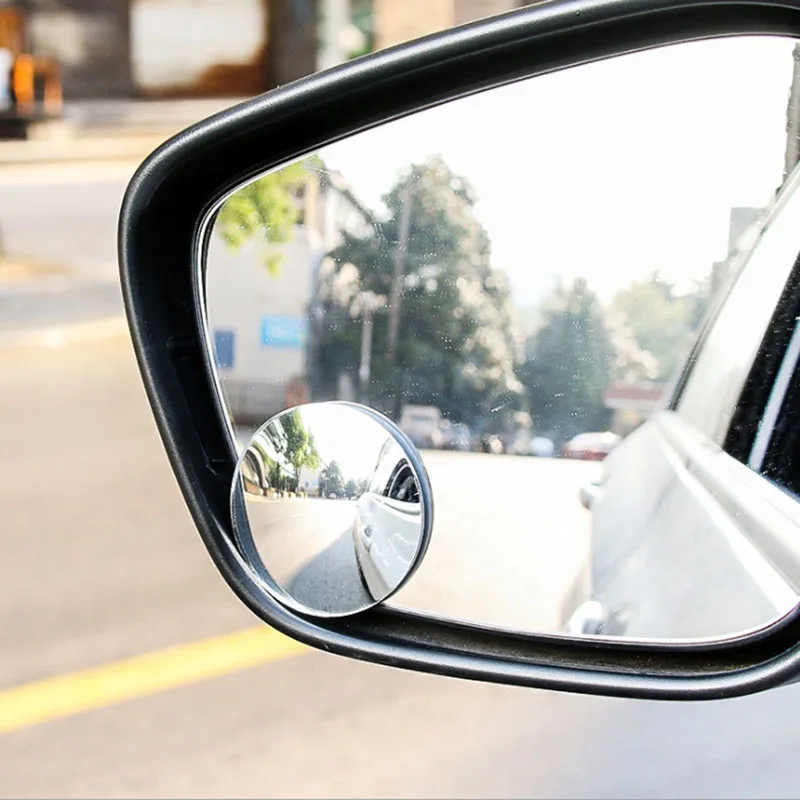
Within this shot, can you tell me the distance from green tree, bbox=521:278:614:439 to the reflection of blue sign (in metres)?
0.33

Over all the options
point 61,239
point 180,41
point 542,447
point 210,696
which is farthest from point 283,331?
point 180,41

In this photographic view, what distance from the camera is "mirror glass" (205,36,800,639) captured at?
1.12 m

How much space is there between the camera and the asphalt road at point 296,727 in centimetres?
258

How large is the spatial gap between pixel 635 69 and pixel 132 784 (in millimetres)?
2291

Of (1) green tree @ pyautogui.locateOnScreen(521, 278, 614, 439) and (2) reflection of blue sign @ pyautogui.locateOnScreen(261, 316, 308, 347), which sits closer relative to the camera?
(1) green tree @ pyautogui.locateOnScreen(521, 278, 614, 439)

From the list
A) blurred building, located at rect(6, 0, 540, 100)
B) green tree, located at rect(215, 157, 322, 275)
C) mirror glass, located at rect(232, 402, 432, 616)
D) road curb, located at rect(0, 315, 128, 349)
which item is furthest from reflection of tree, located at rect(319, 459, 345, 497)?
blurred building, located at rect(6, 0, 540, 100)

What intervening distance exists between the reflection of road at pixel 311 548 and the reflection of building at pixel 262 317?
190 mm

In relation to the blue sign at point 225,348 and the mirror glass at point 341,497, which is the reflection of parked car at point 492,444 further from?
the blue sign at point 225,348

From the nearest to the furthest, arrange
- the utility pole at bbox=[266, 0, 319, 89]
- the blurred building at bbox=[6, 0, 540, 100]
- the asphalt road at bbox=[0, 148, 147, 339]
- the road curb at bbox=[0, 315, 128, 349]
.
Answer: the road curb at bbox=[0, 315, 128, 349]
the asphalt road at bbox=[0, 148, 147, 339]
the utility pole at bbox=[266, 0, 319, 89]
the blurred building at bbox=[6, 0, 540, 100]

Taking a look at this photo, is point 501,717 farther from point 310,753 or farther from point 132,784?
point 132,784

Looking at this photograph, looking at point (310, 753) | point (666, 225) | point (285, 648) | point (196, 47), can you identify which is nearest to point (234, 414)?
point (666, 225)

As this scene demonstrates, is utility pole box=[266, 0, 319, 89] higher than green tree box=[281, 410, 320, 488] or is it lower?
higher

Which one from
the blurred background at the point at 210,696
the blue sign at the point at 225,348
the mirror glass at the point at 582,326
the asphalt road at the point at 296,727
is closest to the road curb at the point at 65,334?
the blurred background at the point at 210,696

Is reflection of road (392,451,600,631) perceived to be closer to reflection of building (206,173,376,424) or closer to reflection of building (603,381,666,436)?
reflection of building (603,381,666,436)
